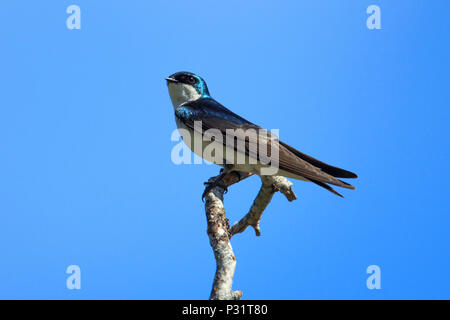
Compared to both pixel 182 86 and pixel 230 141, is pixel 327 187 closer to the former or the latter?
pixel 230 141

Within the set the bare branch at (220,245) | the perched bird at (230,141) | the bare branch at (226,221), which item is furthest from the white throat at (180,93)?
the bare branch at (220,245)

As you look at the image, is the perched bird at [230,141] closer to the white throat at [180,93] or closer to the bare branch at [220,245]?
the white throat at [180,93]

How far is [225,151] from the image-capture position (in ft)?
17.0

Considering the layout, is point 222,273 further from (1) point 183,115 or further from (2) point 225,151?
(1) point 183,115

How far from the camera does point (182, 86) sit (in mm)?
6066

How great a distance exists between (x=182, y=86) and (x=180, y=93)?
3.6 inches

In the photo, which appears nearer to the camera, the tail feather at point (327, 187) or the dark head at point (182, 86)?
the tail feather at point (327, 187)

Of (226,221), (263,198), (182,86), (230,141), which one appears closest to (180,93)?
(182,86)

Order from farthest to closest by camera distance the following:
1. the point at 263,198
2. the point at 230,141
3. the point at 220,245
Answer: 1. the point at 263,198
2. the point at 230,141
3. the point at 220,245

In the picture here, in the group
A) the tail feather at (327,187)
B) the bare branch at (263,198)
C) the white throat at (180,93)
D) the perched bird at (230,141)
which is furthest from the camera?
the white throat at (180,93)

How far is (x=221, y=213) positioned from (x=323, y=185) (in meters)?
1.02

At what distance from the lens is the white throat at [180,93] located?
6055 mm

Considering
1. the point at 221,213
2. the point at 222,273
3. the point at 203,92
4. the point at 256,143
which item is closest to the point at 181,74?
the point at 203,92

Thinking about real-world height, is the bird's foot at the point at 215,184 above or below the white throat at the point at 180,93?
below
